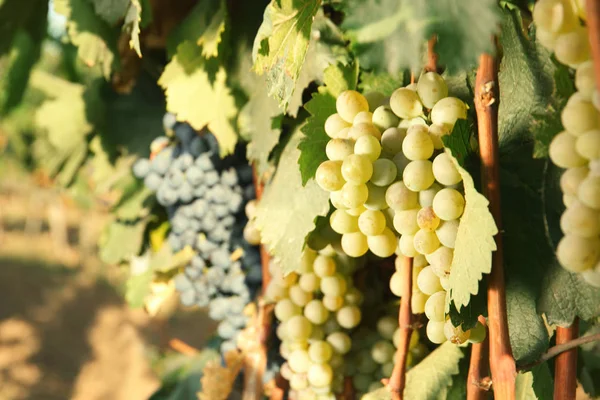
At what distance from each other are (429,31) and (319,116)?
21cm

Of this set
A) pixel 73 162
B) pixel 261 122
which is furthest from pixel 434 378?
pixel 73 162

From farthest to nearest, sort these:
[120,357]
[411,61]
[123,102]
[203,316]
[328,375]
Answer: [203,316] → [120,357] → [123,102] → [328,375] → [411,61]

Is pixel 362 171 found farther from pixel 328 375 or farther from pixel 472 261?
pixel 328 375

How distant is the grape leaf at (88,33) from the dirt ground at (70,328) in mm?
3145

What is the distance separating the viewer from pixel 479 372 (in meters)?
0.48

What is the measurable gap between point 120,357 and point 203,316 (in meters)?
1.26

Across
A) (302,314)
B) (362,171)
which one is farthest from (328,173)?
(302,314)

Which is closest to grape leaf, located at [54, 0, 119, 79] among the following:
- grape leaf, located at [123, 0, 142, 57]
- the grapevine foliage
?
the grapevine foliage

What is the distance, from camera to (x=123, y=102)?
1.08m

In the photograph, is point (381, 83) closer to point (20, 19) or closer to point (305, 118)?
point (305, 118)

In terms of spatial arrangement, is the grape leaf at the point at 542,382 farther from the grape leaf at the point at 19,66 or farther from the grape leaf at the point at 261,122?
the grape leaf at the point at 19,66

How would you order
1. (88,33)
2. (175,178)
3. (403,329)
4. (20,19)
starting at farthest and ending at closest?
(20,19) < (175,178) < (88,33) < (403,329)

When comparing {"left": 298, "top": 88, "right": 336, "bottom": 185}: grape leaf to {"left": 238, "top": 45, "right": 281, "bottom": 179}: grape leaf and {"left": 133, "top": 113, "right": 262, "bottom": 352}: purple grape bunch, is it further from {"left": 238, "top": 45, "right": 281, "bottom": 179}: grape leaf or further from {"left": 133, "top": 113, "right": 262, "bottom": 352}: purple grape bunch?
{"left": 133, "top": 113, "right": 262, "bottom": 352}: purple grape bunch

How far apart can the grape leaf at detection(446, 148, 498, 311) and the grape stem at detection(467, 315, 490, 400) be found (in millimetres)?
90
